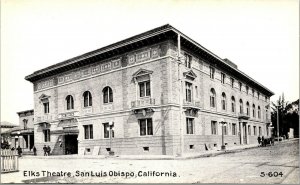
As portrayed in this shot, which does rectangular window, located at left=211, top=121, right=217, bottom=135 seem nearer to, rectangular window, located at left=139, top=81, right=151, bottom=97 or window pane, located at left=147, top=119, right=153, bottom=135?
window pane, located at left=147, top=119, right=153, bottom=135

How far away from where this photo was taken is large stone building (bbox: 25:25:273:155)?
24984 millimetres

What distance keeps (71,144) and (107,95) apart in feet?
28.2

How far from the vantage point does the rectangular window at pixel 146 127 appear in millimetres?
25859

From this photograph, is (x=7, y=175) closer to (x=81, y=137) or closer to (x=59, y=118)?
(x=81, y=137)

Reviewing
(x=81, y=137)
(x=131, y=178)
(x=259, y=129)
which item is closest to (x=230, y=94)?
(x=259, y=129)

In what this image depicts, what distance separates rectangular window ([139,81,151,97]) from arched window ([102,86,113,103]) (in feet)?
A: 13.0

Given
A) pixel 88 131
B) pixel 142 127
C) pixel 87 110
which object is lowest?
pixel 88 131

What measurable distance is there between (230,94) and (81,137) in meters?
18.7

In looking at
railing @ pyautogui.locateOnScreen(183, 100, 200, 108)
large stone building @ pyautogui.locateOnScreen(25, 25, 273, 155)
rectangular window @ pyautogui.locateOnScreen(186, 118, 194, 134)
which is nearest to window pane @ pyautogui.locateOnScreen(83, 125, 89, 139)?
large stone building @ pyautogui.locateOnScreen(25, 25, 273, 155)

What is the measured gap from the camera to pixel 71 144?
34500 mm

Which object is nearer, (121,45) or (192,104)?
(192,104)

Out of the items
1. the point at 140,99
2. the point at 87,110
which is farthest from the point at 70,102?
the point at 140,99

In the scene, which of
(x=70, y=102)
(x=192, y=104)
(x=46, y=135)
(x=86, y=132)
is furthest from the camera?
(x=46, y=135)

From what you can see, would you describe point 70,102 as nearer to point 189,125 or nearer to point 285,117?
point 189,125
